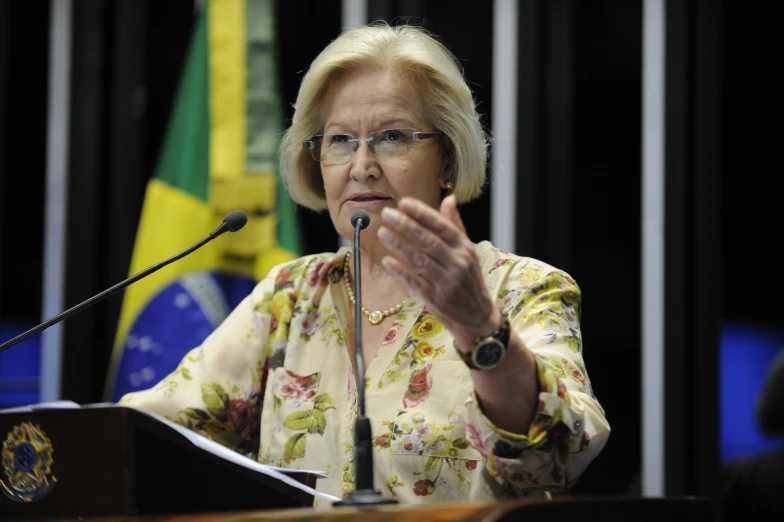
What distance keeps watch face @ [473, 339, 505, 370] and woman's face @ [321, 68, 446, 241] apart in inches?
23.7

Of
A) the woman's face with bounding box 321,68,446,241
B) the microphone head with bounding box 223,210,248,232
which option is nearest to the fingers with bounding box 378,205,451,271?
the microphone head with bounding box 223,210,248,232

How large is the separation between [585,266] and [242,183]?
4.11ft

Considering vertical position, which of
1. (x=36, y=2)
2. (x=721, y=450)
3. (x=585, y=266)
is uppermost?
(x=36, y=2)

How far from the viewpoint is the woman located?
5.54 ft

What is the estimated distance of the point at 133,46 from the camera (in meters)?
3.79

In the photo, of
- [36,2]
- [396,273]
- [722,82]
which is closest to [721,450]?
[722,82]

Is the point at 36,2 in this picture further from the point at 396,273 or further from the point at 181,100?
the point at 396,273

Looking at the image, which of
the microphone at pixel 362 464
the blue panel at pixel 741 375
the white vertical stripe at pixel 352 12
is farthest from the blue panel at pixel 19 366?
the microphone at pixel 362 464

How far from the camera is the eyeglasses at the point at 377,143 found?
1.96 metres

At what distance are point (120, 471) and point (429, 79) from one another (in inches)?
43.1

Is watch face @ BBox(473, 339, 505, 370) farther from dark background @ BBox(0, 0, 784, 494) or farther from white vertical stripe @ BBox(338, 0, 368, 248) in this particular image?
white vertical stripe @ BBox(338, 0, 368, 248)

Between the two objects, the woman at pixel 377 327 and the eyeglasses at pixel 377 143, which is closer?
the woman at pixel 377 327

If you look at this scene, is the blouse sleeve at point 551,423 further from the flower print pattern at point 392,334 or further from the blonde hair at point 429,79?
the blonde hair at point 429,79

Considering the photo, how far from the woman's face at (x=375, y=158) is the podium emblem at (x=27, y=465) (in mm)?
769
